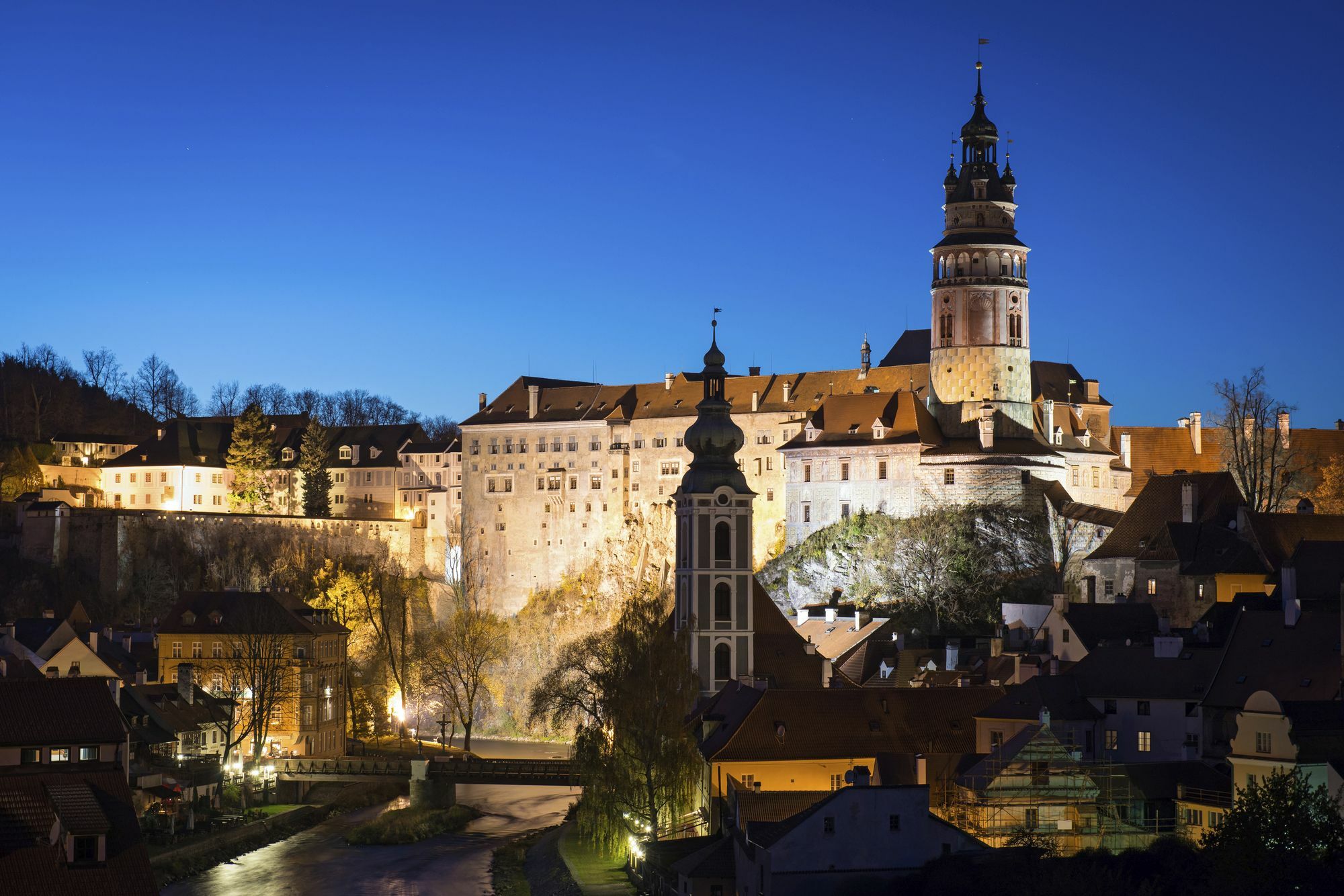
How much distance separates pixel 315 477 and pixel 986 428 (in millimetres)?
44752

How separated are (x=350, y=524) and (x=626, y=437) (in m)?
15.7

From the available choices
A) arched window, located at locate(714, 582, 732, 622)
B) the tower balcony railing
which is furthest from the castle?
arched window, located at locate(714, 582, 732, 622)

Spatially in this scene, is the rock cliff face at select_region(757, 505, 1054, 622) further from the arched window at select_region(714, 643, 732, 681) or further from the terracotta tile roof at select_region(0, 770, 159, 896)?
the terracotta tile roof at select_region(0, 770, 159, 896)

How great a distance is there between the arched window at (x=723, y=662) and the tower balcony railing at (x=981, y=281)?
29151 millimetres

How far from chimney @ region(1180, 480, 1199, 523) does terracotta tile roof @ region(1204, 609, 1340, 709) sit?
1914cm

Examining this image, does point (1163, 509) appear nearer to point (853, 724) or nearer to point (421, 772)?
point (853, 724)

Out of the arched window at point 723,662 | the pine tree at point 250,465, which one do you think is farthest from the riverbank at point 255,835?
the pine tree at point 250,465

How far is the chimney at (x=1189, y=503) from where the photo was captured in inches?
2623

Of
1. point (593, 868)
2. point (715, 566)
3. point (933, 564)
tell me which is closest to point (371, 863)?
point (593, 868)

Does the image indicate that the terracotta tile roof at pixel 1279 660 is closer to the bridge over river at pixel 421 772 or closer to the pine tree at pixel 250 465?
the bridge over river at pixel 421 772

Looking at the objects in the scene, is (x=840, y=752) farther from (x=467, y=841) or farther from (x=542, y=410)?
(x=542, y=410)

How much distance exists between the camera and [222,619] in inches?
2591

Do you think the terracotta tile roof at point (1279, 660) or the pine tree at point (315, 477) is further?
the pine tree at point (315, 477)

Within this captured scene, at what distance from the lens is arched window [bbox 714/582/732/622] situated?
190 ft
